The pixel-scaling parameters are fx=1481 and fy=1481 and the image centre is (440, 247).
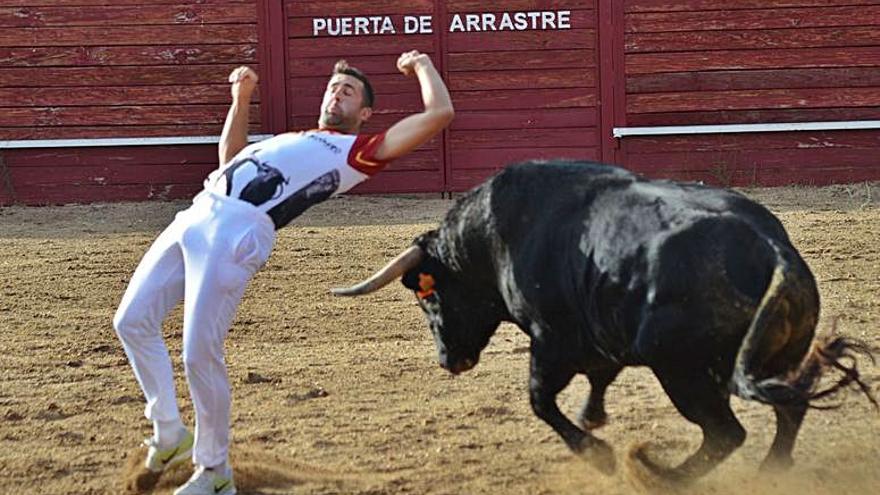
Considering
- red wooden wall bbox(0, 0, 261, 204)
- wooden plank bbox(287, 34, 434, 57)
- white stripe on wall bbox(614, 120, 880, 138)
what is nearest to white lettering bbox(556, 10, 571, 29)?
white stripe on wall bbox(614, 120, 880, 138)

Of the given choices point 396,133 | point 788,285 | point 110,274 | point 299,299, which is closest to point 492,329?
point 396,133

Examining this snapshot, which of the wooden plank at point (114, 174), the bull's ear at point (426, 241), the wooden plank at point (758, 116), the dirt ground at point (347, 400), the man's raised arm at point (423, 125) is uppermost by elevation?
the man's raised arm at point (423, 125)

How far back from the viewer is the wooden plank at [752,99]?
13.0 m

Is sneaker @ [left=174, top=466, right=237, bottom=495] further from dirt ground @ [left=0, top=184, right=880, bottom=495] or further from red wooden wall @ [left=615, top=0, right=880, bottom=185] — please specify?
red wooden wall @ [left=615, top=0, right=880, bottom=185]

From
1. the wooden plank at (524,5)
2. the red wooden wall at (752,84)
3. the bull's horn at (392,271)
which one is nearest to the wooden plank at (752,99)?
the red wooden wall at (752,84)

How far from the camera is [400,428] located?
5820 mm

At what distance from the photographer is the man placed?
15.0 ft

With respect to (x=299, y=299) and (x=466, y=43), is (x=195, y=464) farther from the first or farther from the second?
(x=466, y=43)

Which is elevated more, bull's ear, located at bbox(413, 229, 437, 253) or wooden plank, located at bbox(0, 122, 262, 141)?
bull's ear, located at bbox(413, 229, 437, 253)

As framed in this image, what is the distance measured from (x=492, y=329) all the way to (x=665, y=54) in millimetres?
7955

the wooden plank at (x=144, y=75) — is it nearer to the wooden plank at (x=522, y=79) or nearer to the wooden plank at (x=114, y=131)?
the wooden plank at (x=114, y=131)

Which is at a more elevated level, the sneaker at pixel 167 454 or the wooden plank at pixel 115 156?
the wooden plank at pixel 115 156

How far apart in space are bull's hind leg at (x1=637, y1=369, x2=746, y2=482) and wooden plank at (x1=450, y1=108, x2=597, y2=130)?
864cm

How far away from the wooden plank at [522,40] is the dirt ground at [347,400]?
2987 millimetres
